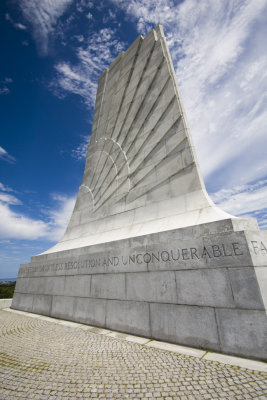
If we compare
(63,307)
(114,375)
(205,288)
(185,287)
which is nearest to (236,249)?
(205,288)

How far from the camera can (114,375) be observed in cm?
318

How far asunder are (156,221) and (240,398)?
15.8 feet

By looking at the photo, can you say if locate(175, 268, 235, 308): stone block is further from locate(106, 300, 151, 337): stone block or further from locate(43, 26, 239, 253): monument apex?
locate(43, 26, 239, 253): monument apex

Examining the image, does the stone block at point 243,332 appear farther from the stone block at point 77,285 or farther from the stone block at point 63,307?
the stone block at point 63,307

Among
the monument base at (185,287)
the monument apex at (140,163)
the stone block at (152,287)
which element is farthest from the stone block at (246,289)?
the monument apex at (140,163)

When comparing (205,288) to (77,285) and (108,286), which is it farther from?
(77,285)

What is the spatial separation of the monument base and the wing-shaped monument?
0.07ft

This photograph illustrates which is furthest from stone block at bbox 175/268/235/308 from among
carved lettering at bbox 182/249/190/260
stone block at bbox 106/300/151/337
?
stone block at bbox 106/300/151/337

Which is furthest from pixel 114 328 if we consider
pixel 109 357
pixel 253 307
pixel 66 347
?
pixel 253 307

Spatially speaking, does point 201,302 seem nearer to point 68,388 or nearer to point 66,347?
point 68,388

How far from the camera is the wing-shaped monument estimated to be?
3.92 metres

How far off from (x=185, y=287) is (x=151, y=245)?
1366 mm

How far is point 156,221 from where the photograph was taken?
22.8 feet

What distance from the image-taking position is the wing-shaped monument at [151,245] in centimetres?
392
